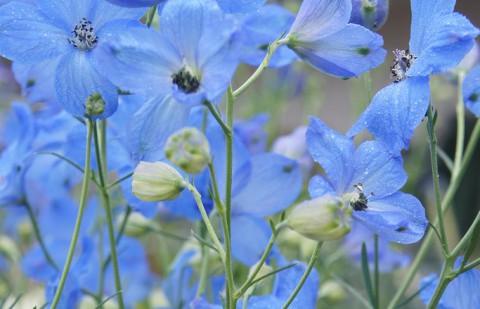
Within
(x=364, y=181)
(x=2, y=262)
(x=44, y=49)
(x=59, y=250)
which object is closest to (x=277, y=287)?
(x=364, y=181)

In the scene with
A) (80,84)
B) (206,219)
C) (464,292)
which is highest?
(80,84)

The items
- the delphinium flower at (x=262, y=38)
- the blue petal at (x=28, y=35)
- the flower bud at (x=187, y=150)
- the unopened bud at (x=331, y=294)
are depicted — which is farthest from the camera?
the unopened bud at (x=331, y=294)

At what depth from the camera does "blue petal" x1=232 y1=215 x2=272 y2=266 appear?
25.1 inches

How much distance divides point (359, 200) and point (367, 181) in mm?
19

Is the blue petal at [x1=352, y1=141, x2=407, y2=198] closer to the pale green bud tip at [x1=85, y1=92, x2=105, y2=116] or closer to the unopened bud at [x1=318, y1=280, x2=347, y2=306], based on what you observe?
the pale green bud tip at [x1=85, y1=92, x2=105, y2=116]

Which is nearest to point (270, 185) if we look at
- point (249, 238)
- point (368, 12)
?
point (249, 238)

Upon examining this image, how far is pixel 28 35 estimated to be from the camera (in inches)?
18.5

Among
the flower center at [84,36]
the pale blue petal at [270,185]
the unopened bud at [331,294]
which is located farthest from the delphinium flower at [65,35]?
the unopened bud at [331,294]

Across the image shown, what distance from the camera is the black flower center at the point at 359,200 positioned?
0.44 m

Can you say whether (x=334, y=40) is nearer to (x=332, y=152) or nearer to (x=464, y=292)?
(x=332, y=152)

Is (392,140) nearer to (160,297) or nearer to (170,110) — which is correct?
(170,110)

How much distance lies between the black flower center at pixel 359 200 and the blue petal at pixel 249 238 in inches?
7.8

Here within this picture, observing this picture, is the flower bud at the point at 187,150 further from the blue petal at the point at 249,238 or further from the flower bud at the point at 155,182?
the blue petal at the point at 249,238

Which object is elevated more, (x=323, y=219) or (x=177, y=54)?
(x=177, y=54)
